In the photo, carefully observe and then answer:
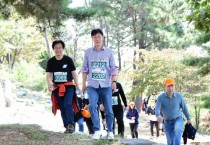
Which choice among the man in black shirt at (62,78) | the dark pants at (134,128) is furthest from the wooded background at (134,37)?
the dark pants at (134,128)

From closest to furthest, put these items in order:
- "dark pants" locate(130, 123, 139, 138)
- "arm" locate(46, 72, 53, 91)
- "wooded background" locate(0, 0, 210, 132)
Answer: "arm" locate(46, 72, 53, 91) → "wooded background" locate(0, 0, 210, 132) → "dark pants" locate(130, 123, 139, 138)

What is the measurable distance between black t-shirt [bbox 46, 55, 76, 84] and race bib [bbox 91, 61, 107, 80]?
2.19 feet

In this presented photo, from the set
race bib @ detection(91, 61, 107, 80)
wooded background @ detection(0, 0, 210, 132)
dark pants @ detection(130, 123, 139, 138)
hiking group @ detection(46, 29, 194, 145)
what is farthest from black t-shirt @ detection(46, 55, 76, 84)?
dark pants @ detection(130, 123, 139, 138)

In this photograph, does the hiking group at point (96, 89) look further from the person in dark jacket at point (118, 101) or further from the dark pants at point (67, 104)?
the person in dark jacket at point (118, 101)

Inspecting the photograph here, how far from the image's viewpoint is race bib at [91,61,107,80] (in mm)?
5930

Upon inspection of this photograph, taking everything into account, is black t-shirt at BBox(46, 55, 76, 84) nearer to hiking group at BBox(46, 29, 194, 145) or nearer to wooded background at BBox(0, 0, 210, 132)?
hiking group at BBox(46, 29, 194, 145)

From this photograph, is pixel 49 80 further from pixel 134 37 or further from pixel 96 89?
pixel 134 37

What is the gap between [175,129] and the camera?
6.46 meters

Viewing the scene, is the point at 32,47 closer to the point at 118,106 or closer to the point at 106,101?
the point at 118,106

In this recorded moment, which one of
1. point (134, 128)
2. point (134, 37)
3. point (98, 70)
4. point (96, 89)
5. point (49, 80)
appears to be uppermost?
point (134, 37)

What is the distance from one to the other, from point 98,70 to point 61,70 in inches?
32.7

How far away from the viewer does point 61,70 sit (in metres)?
6.47

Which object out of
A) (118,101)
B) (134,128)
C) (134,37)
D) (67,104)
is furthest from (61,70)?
(134,37)

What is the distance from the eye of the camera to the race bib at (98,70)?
5930 millimetres
